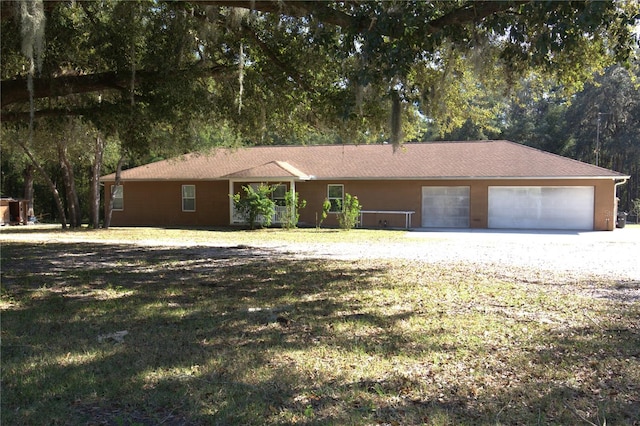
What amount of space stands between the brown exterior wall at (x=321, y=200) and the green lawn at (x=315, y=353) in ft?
49.0

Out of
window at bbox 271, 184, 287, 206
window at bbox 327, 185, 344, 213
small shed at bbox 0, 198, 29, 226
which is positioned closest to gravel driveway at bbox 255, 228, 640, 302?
window at bbox 327, 185, 344, 213

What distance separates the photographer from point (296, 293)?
7414mm

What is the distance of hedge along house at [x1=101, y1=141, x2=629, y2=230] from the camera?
21719 millimetres

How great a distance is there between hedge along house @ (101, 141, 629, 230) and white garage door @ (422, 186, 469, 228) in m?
0.05

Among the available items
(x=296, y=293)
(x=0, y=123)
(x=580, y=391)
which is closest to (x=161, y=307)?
(x=296, y=293)

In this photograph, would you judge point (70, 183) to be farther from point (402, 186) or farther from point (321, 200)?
point (402, 186)

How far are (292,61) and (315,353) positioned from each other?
22.8ft

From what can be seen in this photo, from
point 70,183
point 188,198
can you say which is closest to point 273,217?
point 188,198

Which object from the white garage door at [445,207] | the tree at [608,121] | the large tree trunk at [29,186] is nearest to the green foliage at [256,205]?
the white garage door at [445,207]

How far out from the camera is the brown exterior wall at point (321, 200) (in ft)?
70.6

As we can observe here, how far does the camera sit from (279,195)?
24.3 metres

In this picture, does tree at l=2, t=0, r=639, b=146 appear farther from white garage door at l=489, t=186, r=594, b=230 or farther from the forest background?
white garage door at l=489, t=186, r=594, b=230

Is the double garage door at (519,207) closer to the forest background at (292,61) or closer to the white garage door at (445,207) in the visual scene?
the white garage door at (445,207)

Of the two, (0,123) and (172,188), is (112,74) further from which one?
(172,188)
